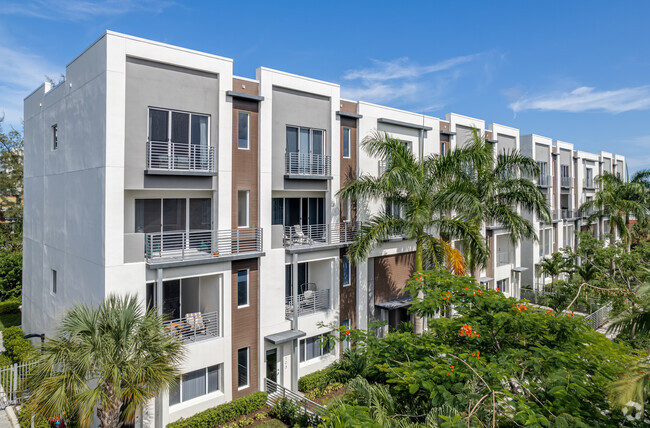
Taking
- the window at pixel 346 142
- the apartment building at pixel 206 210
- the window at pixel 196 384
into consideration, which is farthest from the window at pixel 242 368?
the window at pixel 346 142

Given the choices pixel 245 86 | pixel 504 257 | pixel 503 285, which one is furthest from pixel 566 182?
pixel 245 86

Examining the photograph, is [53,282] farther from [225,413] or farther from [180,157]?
[225,413]

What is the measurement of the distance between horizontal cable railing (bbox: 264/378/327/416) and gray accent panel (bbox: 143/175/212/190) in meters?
8.50

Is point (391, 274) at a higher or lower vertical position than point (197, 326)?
higher

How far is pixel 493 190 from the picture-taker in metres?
21.4

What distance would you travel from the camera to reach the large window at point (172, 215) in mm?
15676

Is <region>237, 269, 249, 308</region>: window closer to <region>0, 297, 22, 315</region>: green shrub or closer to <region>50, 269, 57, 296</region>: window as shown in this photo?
<region>50, 269, 57, 296</region>: window

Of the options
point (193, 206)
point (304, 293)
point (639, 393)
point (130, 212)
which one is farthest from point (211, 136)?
point (639, 393)

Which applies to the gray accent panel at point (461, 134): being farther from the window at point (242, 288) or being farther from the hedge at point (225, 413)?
the hedge at point (225, 413)

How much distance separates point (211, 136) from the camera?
53.7ft

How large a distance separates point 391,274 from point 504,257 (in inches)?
584

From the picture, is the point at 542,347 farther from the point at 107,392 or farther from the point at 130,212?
the point at 130,212

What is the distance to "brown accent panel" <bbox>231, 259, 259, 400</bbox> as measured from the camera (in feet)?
54.9

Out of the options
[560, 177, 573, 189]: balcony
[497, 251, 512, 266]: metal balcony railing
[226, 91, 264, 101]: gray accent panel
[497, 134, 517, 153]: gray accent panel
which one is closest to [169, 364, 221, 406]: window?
[226, 91, 264, 101]: gray accent panel
